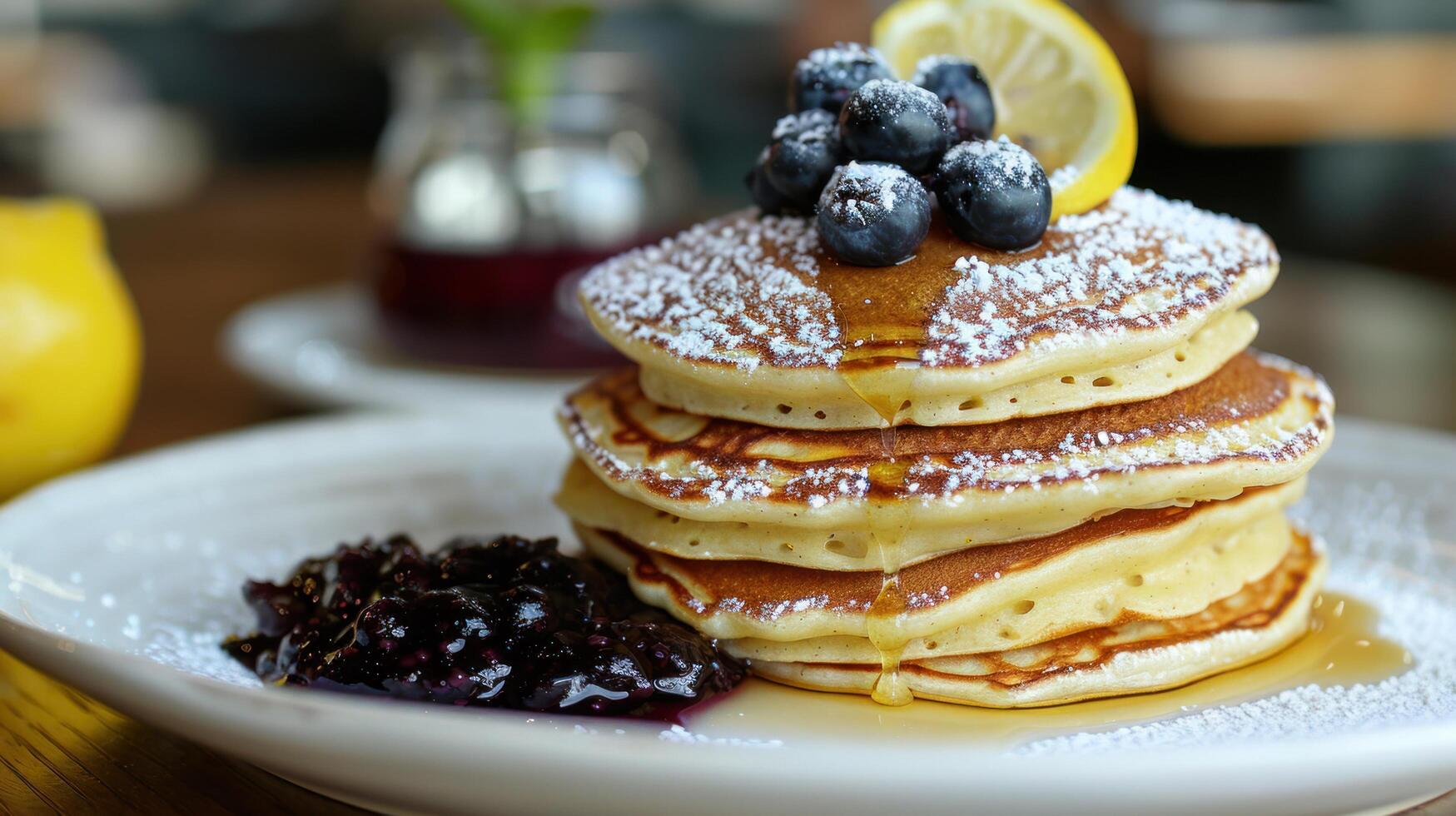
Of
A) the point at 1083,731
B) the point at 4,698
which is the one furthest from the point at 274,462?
the point at 1083,731

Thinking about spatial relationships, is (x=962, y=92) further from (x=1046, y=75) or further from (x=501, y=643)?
(x=501, y=643)

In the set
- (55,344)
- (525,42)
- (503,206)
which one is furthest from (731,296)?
(525,42)

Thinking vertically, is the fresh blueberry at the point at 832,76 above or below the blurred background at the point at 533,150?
above

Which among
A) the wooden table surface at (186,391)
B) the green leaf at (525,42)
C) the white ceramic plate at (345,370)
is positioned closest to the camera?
the wooden table surface at (186,391)

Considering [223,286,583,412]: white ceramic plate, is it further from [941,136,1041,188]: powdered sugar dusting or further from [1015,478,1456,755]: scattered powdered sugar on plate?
[1015,478,1456,755]: scattered powdered sugar on plate

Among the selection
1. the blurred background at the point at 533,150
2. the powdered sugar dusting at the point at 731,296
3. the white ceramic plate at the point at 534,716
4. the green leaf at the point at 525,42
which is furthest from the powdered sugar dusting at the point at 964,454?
the green leaf at the point at 525,42

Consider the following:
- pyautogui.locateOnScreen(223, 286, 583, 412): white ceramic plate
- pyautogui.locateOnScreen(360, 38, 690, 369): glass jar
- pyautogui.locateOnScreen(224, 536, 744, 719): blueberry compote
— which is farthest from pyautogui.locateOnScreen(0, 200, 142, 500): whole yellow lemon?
pyautogui.locateOnScreen(360, 38, 690, 369): glass jar

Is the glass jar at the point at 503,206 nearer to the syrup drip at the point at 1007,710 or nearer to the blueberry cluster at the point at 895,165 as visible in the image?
the blueberry cluster at the point at 895,165
